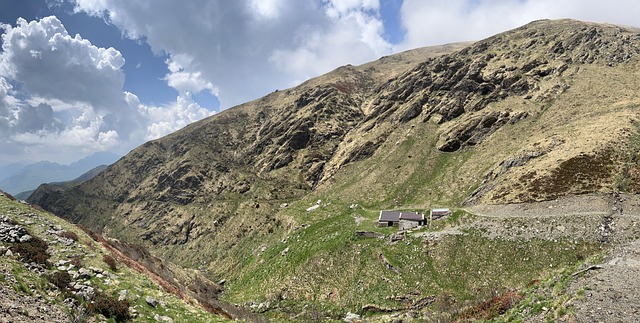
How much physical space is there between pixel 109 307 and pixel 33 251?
8.28m

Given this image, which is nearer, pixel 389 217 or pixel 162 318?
pixel 162 318

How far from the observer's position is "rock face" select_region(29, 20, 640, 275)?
6681cm

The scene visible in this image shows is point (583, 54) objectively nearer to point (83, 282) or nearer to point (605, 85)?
point (605, 85)

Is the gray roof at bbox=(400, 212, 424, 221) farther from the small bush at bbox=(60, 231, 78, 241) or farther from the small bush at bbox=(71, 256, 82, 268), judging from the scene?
the small bush at bbox=(71, 256, 82, 268)

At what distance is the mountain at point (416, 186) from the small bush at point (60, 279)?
2925 centimetres

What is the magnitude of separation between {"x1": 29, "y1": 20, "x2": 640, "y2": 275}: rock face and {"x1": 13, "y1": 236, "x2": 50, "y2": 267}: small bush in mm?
62007

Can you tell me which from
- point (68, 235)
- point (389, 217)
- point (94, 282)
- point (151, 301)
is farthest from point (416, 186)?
point (94, 282)

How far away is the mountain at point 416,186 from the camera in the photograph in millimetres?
48219

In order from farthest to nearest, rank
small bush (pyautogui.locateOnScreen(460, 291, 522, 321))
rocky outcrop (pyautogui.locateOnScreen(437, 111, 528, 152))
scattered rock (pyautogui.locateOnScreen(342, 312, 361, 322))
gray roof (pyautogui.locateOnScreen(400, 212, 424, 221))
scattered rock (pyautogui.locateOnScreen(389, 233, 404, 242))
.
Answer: rocky outcrop (pyautogui.locateOnScreen(437, 111, 528, 152)) < gray roof (pyautogui.locateOnScreen(400, 212, 424, 221)) < scattered rock (pyautogui.locateOnScreen(389, 233, 404, 242)) < scattered rock (pyautogui.locateOnScreen(342, 312, 361, 322)) < small bush (pyautogui.locateOnScreen(460, 291, 522, 321))

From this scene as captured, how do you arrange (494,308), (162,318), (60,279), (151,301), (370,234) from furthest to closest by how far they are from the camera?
(370,234) < (494,308) < (151,301) < (162,318) < (60,279)

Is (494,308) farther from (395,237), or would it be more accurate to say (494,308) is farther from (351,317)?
(395,237)

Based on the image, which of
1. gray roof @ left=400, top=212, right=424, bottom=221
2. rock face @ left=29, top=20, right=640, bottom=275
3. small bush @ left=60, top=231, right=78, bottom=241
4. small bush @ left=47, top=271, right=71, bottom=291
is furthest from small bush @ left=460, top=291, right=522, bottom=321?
gray roof @ left=400, top=212, right=424, bottom=221

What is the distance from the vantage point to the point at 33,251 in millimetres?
23172

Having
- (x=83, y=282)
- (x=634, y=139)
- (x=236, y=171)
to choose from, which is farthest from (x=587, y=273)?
(x=236, y=171)
